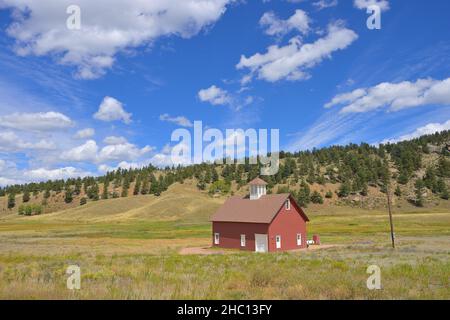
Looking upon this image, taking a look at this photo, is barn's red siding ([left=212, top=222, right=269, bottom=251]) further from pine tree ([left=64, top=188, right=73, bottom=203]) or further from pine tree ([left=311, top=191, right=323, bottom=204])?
pine tree ([left=64, top=188, right=73, bottom=203])

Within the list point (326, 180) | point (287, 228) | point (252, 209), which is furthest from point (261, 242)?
point (326, 180)

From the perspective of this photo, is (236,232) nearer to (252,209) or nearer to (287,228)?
(252,209)

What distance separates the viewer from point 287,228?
155 feet

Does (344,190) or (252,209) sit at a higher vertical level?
(344,190)

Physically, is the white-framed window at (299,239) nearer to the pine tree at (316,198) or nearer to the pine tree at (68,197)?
the pine tree at (316,198)

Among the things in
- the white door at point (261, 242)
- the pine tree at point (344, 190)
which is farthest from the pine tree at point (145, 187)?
the white door at point (261, 242)

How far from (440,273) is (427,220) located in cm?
7711

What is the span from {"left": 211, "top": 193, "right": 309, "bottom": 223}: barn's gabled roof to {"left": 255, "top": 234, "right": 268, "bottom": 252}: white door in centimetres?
167

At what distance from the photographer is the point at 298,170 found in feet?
548

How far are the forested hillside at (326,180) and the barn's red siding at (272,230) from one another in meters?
85.0

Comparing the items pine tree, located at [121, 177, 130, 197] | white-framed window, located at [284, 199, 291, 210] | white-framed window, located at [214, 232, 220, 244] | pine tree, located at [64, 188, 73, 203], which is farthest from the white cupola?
pine tree, located at [64, 188, 73, 203]

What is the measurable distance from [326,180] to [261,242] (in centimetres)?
11663

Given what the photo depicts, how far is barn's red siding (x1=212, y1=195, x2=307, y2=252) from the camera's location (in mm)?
45062
